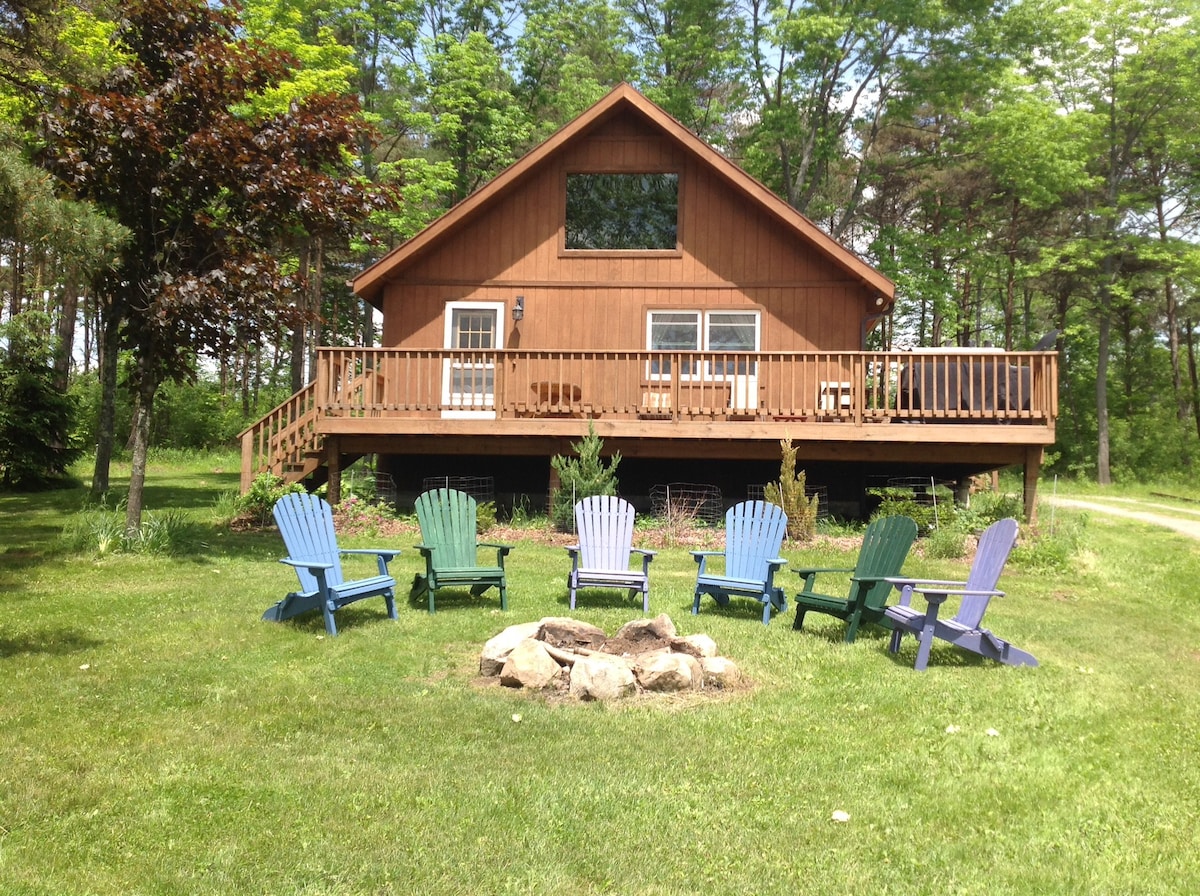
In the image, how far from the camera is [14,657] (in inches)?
222

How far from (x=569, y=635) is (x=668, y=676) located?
881mm

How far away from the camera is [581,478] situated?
37.8 ft

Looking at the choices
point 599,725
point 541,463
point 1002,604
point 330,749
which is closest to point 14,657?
point 330,749

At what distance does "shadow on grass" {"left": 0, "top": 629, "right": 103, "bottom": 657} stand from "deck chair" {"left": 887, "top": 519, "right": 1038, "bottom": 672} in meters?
5.25

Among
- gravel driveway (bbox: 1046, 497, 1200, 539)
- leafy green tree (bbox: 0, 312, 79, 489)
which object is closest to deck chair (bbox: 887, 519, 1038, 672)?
gravel driveway (bbox: 1046, 497, 1200, 539)

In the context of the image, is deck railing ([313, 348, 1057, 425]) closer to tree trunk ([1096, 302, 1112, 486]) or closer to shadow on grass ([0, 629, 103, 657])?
shadow on grass ([0, 629, 103, 657])

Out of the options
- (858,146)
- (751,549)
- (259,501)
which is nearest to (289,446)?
(259,501)

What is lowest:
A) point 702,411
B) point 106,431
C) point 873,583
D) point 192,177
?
point 873,583

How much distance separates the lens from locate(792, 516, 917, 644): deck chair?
6578 mm

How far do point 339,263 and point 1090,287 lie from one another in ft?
78.4

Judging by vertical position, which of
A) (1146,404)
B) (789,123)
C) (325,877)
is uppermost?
(789,123)

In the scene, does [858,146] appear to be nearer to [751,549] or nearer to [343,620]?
[751,549]

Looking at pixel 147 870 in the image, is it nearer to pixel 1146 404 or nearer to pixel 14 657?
pixel 14 657

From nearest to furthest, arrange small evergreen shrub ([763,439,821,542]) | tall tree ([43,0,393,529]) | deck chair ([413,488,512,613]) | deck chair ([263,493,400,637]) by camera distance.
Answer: deck chair ([263,493,400,637]) < deck chair ([413,488,512,613]) < tall tree ([43,0,393,529]) < small evergreen shrub ([763,439,821,542])
